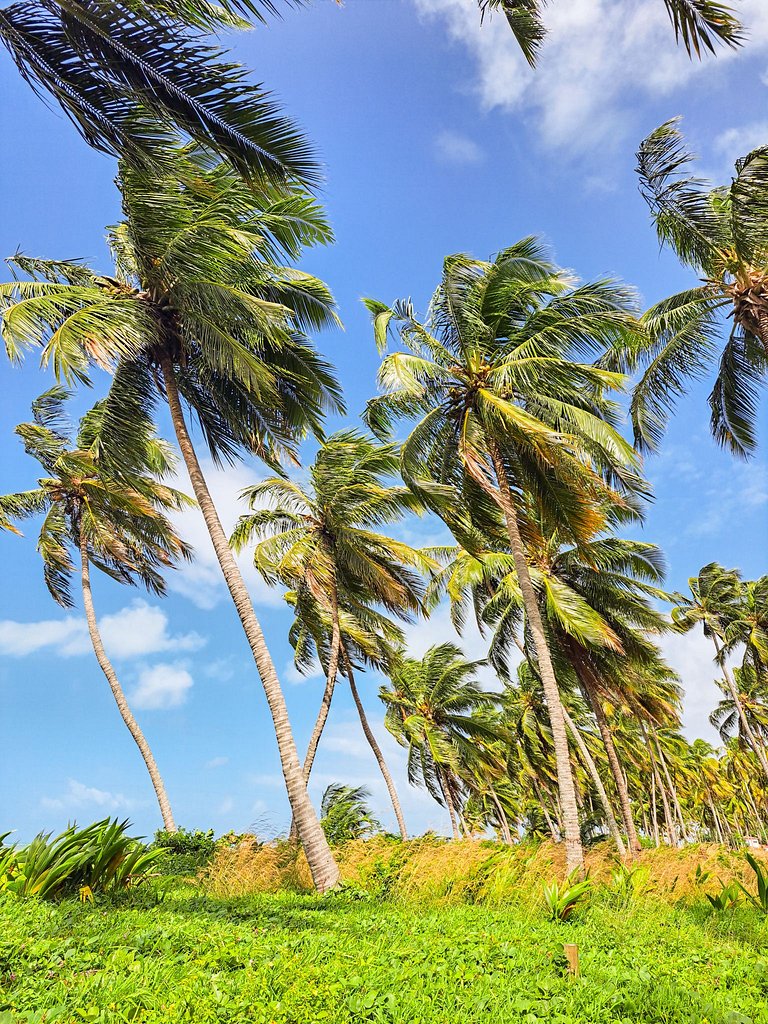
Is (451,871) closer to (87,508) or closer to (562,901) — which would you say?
(562,901)

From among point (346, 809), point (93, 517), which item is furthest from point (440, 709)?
point (93, 517)

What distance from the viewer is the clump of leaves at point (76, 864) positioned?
23.1 feet

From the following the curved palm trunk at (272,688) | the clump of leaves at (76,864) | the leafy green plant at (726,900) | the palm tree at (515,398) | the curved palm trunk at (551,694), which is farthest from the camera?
the palm tree at (515,398)

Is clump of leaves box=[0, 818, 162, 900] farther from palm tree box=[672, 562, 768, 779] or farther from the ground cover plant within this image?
palm tree box=[672, 562, 768, 779]

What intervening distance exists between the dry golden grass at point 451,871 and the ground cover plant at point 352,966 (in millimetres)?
1468

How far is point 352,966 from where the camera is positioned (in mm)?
5062

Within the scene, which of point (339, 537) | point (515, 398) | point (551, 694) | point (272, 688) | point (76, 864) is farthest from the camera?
point (339, 537)

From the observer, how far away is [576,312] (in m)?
12.5

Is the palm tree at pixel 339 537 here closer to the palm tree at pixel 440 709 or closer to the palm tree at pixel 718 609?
the palm tree at pixel 440 709

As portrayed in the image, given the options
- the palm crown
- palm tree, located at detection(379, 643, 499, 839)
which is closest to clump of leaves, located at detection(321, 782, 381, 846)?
palm tree, located at detection(379, 643, 499, 839)

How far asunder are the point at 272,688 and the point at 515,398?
791 centimetres

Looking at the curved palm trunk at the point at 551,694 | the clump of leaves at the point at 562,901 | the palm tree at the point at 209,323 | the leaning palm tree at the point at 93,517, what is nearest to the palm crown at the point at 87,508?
the leaning palm tree at the point at 93,517

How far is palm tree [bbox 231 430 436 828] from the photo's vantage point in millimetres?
16922

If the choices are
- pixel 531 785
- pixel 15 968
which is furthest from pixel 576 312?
pixel 531 785
